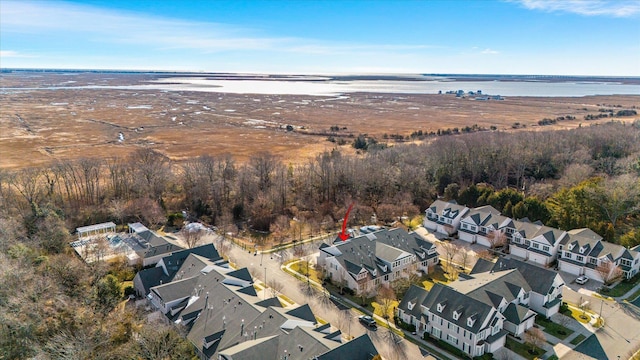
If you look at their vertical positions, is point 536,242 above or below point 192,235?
above

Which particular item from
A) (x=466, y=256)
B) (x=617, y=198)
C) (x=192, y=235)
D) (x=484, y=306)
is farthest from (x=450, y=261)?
(x=192, y=235)

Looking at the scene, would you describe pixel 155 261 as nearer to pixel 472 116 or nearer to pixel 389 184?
pixel 389 184

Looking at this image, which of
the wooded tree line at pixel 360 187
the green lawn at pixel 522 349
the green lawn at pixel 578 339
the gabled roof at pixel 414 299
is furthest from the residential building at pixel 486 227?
the gabled roof at pixel 414 299

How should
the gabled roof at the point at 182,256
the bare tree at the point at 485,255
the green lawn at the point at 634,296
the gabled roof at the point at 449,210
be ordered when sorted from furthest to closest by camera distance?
1. the gabled roof at the point at 449,210
2. the bare tree at the point at 485,255
3. the gabled roof at the point at 182,256
4. the green lawn at the point at 634,296

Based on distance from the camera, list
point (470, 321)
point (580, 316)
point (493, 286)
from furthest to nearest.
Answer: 1. point (580, 316)
2. point (493, 286)
3. point (470, 321)

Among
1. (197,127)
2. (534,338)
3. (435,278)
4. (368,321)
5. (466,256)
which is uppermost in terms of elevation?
(534,338)

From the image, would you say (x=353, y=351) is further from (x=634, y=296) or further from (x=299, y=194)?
(x=299, y=194)

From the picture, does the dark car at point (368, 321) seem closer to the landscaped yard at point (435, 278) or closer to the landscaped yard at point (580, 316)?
the landscaped yard at point (435, 278)
